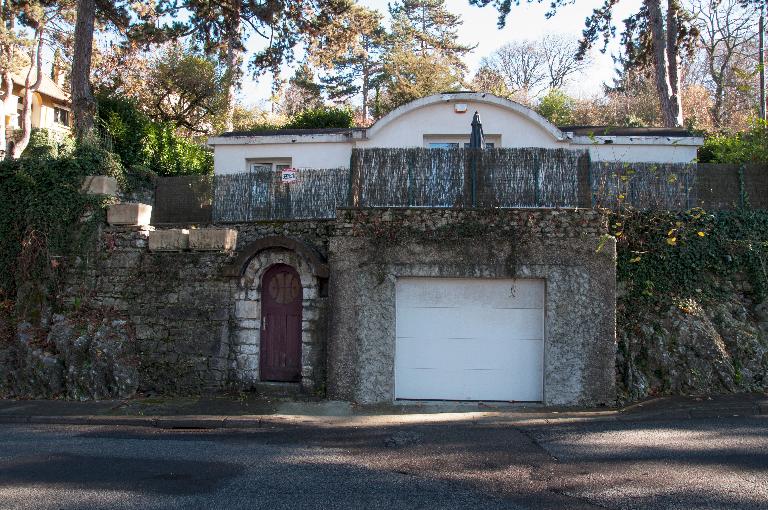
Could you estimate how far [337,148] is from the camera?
618 inches

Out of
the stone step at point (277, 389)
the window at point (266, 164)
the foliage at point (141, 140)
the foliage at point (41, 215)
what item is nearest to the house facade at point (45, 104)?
the foliage at point (141, 140)

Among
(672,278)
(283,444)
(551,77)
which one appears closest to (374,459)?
(283,444)

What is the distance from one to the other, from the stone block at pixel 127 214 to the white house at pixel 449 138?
17.2 ft

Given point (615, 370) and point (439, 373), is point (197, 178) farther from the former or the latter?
point (615, 370)

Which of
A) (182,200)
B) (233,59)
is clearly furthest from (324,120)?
(182,200)

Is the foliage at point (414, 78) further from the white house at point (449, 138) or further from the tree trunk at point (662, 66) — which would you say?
the white house at point (449, 138)

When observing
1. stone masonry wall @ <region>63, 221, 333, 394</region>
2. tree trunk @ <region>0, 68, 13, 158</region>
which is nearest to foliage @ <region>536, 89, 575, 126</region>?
stone masonry wall @ <region>63, 221, 333, 394</region>

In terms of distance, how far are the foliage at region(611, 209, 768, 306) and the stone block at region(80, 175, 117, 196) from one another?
9.40 metres

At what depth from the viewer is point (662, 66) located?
18.8 meters

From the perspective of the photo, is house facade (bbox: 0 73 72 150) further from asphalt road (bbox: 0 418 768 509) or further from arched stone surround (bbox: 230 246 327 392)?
asphalt road (bbox: 0 418 768 509)

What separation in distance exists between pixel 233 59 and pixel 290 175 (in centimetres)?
1329

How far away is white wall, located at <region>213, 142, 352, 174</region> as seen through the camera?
1567 centimetres

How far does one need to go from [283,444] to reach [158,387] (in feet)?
12.6

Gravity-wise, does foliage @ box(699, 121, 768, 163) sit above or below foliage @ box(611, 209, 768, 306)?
above
